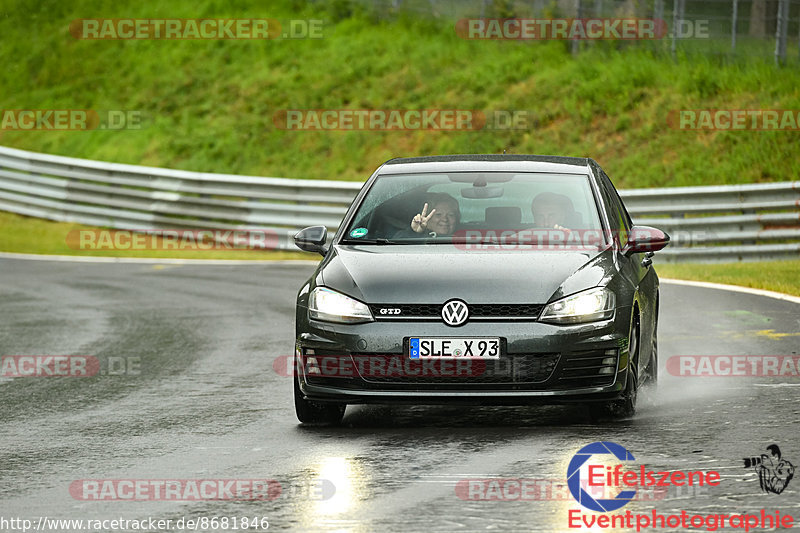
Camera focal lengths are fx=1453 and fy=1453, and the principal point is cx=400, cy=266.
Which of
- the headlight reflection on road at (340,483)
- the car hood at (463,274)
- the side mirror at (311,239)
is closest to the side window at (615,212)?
the car hood at (463,274)

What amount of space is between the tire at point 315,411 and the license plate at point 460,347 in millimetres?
778

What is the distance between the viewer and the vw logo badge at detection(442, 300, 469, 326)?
26.0 feet

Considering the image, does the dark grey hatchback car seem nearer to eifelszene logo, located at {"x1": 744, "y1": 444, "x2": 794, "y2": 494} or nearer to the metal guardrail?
eifelszene logo, located at {"x1": 744, "y1": 444, "x2": 794, "y2": 494}

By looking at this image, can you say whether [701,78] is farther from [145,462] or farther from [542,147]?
[145,462]

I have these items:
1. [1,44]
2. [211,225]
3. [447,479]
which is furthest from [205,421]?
[1,44]

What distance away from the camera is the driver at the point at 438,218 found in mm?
9109

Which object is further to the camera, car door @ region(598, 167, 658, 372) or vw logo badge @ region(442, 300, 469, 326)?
car door @ region(598, 167, 658, 372)

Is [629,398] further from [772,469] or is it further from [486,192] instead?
[486,192]

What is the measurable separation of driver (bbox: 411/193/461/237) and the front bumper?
49.9 inches

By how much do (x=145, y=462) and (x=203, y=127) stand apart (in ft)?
88.9

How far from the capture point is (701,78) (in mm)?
27984

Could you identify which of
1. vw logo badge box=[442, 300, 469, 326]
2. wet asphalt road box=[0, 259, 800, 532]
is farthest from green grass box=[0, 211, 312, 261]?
vw logo badge box=[442, 300, 469, 326]

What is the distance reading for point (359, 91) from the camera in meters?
33.3

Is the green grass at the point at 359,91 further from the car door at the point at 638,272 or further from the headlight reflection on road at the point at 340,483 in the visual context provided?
the headlight reflection on road at the point at 340,483
